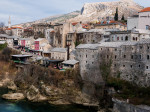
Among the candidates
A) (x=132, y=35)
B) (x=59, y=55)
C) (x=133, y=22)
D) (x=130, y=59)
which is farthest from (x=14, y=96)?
(x=133, y=22)

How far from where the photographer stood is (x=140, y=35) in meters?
32.5

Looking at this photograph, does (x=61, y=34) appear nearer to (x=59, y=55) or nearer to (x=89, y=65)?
(x=59, y=55)

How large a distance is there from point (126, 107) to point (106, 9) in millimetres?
119055

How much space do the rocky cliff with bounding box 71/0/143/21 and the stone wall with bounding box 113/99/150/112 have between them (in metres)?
101

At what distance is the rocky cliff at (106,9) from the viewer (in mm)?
123575

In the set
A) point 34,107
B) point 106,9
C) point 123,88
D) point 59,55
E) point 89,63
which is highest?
point 106,9

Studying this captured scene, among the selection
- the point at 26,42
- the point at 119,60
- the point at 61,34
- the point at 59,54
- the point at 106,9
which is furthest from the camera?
the point at 106,9

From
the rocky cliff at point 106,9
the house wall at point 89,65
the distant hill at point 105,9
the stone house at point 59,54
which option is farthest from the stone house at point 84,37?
the rocky cliff at point 106,9

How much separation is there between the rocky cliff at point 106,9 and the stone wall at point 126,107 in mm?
100549

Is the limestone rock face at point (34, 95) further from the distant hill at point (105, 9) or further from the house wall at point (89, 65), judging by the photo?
the distant hill at point (105, 9)

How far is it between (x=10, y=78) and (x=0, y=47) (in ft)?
53.3

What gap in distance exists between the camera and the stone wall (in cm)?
2241

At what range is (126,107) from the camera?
24.4m

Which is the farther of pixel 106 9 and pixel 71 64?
pixel 106 9
